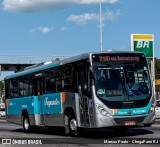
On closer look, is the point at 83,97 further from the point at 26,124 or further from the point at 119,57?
the point at 26,124

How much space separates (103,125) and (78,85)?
2.00 m

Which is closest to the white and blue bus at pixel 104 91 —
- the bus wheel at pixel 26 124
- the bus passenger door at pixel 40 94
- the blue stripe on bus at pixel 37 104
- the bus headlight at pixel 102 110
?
the bus headlight at pixel 102 110

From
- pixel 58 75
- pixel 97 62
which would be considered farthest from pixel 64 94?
pixel 97 62

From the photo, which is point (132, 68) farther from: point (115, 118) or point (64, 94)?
point (64, 94)

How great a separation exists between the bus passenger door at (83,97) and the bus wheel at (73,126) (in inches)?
25.3

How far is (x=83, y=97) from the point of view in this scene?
56.6 ft

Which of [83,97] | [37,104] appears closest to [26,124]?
[37,104]

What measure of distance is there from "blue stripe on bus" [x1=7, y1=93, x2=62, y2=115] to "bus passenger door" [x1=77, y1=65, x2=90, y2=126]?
2.03 meters

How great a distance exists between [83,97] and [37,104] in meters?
5.51

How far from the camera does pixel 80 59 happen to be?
696 inches

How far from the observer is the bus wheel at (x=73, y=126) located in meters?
18.1

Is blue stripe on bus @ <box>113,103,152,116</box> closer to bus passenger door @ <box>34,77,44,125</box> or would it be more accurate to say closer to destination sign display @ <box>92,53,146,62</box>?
destination sign display @ <box>92,53,146,62</box>

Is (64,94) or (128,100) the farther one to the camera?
(64,94)

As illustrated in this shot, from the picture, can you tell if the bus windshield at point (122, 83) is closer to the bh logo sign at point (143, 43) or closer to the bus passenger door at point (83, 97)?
the bus passenger door at point (83, 97)
